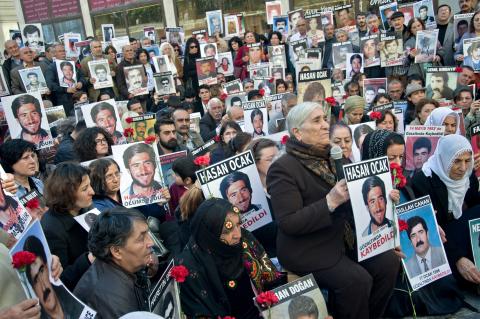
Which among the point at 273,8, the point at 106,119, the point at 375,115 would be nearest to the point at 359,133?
the point at 375,115

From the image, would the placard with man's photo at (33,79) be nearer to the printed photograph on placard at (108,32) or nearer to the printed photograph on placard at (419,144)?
the printed photograph on placard at (419,144)

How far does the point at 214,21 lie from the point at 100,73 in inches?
172

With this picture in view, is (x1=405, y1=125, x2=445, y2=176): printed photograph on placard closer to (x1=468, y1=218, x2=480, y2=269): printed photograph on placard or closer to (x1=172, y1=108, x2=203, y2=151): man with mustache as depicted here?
(x1=468, y1=218, x2=480, y2=269): printed photograph on placard

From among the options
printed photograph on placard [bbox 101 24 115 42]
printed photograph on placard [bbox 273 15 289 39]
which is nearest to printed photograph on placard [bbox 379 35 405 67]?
printed photograph on placard [bbox 273 15 289 39]

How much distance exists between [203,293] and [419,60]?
6562mm

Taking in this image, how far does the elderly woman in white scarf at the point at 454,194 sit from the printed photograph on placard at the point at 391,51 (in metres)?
4.63

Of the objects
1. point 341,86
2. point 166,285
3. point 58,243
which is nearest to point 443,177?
point 166,285

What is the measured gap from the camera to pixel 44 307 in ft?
6.66

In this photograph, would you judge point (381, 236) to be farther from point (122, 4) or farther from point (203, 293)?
point (122, 4)

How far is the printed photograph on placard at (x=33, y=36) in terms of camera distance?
1167 centimetres

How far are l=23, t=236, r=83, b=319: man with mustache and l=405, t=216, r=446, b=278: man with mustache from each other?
8.00 feet

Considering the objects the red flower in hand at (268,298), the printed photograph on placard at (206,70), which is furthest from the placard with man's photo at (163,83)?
the red flower in hand at (268,298)

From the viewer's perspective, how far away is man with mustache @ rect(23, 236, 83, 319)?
2025mm

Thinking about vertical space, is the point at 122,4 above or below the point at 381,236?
above
